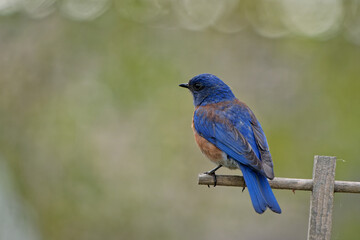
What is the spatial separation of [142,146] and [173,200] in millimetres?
1095

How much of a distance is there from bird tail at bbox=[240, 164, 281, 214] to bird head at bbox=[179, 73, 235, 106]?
126cm

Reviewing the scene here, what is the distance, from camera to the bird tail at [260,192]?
3354 mm

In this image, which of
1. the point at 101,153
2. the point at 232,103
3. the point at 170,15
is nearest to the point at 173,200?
the point at 101,153

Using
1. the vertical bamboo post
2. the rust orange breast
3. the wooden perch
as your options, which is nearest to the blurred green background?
the rust orange breast

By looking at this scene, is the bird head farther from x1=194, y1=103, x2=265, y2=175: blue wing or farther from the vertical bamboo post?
the vertical bamboo post

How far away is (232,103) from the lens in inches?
184

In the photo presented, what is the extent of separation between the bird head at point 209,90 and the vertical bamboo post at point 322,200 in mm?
2052

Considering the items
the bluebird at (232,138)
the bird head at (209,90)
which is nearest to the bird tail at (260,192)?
the bluebird at (232,138)

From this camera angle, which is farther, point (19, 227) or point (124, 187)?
point (124, 187)

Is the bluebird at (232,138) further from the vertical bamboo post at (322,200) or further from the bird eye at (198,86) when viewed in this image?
the vertical bamboo post at (322,200)

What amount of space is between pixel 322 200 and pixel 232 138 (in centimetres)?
144

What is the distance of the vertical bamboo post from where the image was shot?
2783 millimetres

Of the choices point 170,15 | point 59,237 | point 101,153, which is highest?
point 170,15

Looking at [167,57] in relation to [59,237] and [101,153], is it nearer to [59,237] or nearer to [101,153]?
[101,153]
